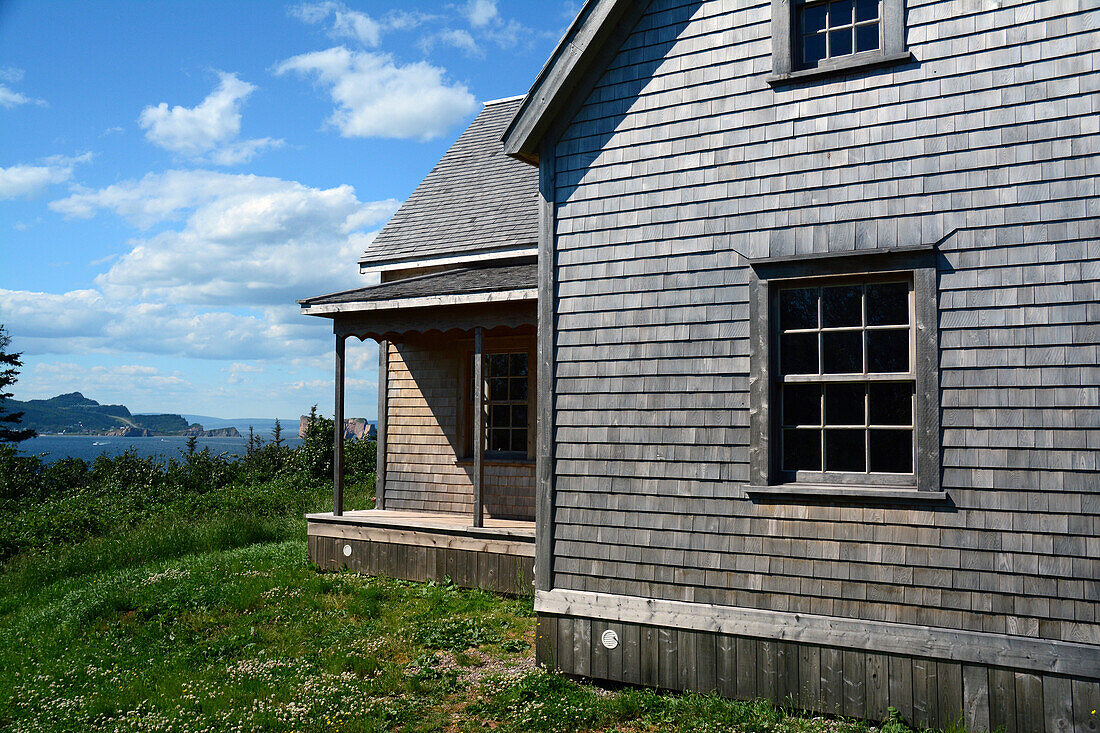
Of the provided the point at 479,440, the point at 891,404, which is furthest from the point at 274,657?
the point at 891,404

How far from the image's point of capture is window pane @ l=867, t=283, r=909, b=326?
5438 millimetres

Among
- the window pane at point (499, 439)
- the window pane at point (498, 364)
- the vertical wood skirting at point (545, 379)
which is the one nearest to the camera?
the vertical wood skirting at point (545, 379)

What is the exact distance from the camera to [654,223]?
6.28 m

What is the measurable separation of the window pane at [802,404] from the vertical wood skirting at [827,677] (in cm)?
163

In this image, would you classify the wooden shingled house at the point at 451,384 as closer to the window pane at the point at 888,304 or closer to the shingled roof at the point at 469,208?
the shingled roof at the point at 469,208

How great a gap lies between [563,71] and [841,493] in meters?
4.09

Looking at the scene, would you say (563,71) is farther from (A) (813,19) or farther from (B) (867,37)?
(B) (867,37)

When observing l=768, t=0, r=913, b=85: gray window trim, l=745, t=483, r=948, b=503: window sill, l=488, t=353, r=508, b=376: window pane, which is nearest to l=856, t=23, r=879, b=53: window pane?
l=768, t=0, r=913, b=85: gray window trim

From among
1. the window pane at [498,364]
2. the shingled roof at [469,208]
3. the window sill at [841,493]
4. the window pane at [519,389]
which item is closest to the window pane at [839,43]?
the window sill at [841,493]

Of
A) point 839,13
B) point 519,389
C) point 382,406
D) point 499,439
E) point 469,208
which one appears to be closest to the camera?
point 839,13

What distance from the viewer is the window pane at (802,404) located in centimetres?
567

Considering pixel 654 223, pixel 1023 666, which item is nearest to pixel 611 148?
pixel 654 223

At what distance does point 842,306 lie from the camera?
562cm

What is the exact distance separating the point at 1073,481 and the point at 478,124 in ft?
36.9
